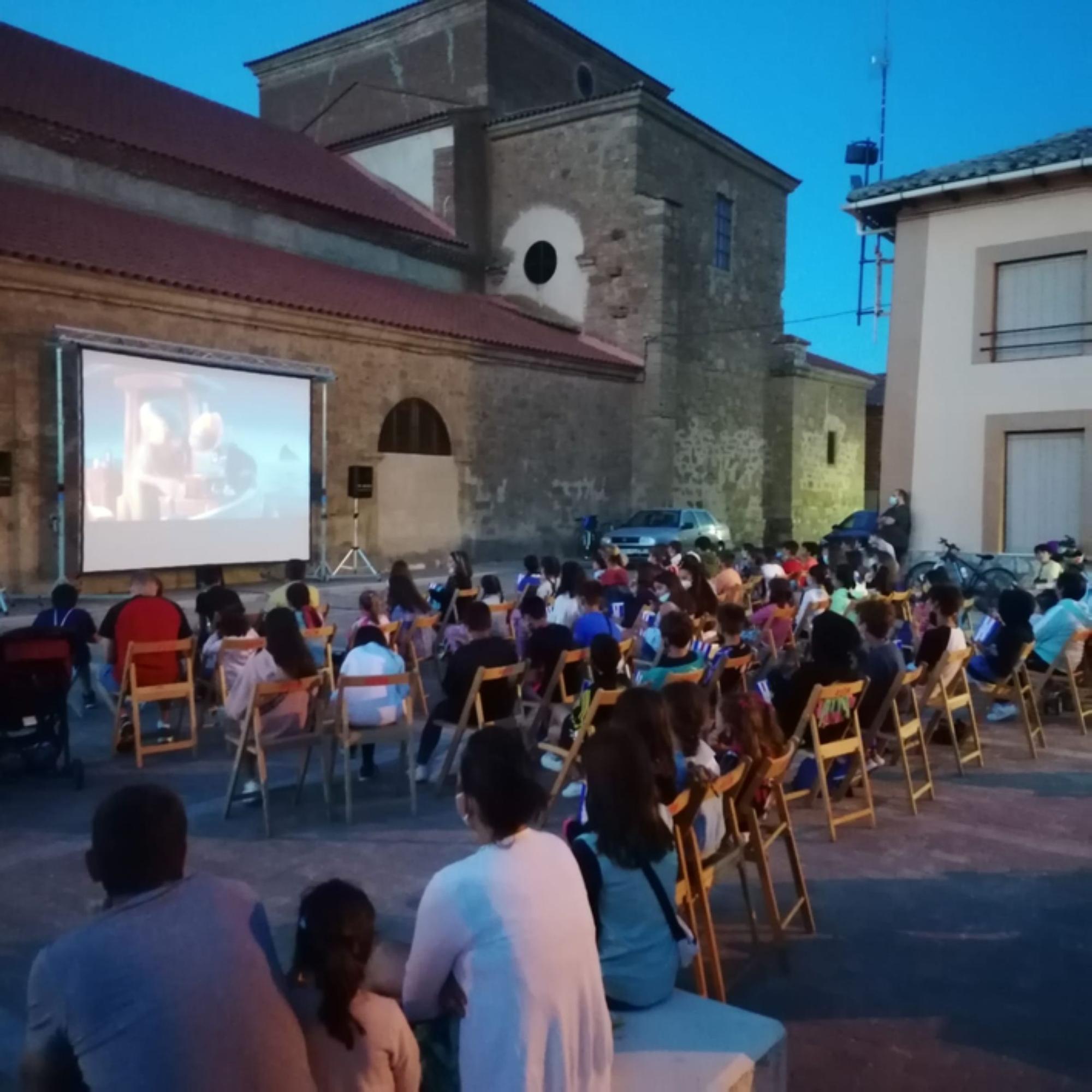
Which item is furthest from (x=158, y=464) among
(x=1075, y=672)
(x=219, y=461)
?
(x=1075, y=672)

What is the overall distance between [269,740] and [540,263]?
20.6 metres

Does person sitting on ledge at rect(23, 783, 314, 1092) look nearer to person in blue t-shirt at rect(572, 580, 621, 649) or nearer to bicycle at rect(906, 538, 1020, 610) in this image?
person in blue t-shirt at rect(572, 580, 621, 649)

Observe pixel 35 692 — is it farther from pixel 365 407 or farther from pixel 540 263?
pixel 540 263

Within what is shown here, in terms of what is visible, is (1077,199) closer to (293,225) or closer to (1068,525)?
(1068,525)

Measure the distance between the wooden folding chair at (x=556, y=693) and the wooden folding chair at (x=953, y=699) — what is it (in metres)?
1.99

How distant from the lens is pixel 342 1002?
1876 mm

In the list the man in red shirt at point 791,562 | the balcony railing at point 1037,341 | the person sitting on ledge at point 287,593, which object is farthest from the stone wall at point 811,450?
the person sitting on ledge at point 287,593

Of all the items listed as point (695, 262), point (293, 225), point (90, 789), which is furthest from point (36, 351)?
point (695, 262)

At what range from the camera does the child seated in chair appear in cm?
642

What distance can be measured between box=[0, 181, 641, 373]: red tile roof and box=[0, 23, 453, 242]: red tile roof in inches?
47.8

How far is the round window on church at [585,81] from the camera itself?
28047 millimetres

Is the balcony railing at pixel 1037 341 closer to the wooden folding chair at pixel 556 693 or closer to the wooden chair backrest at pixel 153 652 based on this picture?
the wooden folding chair at pixel 556 693

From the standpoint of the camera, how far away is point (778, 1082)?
96.4 inches

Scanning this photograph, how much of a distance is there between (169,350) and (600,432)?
34.0 ft
